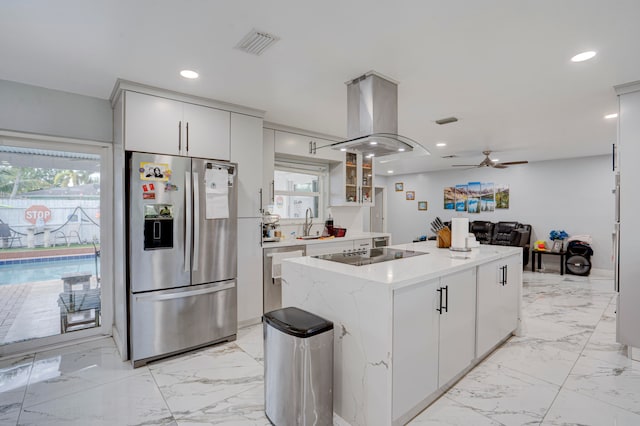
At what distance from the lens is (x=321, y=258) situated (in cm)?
256

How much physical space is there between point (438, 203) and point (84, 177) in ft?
27.2

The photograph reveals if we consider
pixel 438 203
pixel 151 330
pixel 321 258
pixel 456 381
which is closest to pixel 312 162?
pixel 321 258

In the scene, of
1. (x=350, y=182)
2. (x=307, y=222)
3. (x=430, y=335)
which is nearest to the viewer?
(x=430, y=335)

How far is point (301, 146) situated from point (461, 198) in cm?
585

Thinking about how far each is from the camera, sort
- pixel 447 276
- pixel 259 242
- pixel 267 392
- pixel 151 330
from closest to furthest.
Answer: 1. pixel 267 392
2. pixel 447 276
3. pixel 151 330
4. pixel 259 242

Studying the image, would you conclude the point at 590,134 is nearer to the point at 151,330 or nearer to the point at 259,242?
the point at 259,242

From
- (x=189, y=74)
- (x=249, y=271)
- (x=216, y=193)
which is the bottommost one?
(x=249, y=271)

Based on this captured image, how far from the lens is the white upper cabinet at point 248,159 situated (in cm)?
352

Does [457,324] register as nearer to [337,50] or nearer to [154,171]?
[337,50]

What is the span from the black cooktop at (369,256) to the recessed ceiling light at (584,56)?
6.28 ft

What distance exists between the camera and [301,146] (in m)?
4.57

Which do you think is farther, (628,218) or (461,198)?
(461,198)

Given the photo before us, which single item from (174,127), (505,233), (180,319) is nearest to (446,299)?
(180,319)

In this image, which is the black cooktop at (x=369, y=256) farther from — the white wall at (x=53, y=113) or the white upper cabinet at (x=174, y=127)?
the white wall at (x=53, y=113)
